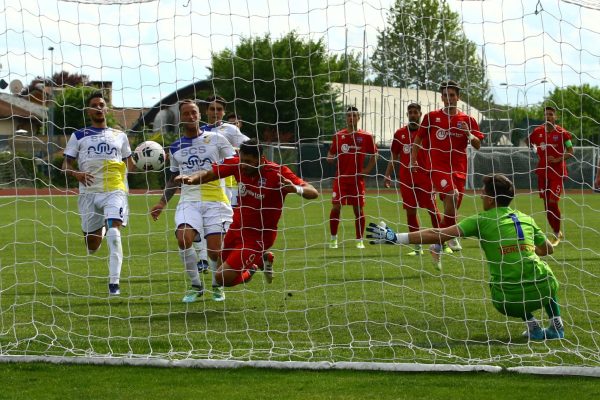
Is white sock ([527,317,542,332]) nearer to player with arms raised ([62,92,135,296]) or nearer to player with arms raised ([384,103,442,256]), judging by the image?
player with arms raised ([62,92,135,296])

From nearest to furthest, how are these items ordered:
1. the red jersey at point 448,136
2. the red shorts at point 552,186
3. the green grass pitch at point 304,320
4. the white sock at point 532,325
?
the green grass pitch at point 304,320 < the white sock at point 532,325 < the red jersey at point 448,136 < the red shorts at point 552,186

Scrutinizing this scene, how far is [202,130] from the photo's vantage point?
9820mm

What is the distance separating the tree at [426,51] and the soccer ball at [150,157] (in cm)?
223

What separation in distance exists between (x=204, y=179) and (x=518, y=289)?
277 centimetres

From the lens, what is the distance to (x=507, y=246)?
6801 mm

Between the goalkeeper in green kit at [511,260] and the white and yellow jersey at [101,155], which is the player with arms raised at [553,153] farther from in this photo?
the goalkeeper in green kit at [511,260]

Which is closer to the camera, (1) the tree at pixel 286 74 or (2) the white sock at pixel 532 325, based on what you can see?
(2) the white sock at pixel 532 325

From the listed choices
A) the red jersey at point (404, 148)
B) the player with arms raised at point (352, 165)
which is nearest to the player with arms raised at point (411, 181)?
the red jersey at point (404, 148)

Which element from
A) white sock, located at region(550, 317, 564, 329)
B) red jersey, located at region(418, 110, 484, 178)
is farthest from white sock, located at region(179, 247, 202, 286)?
white sock, located at region(550, 317, 564, 329)

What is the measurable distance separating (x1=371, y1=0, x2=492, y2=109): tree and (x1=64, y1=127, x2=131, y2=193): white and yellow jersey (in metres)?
2.86

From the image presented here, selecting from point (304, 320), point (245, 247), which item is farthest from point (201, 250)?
point (304, 320)

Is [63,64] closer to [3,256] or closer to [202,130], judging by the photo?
[202,130]

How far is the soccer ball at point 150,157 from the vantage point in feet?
30.5

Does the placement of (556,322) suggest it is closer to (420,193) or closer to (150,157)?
(150,157)
